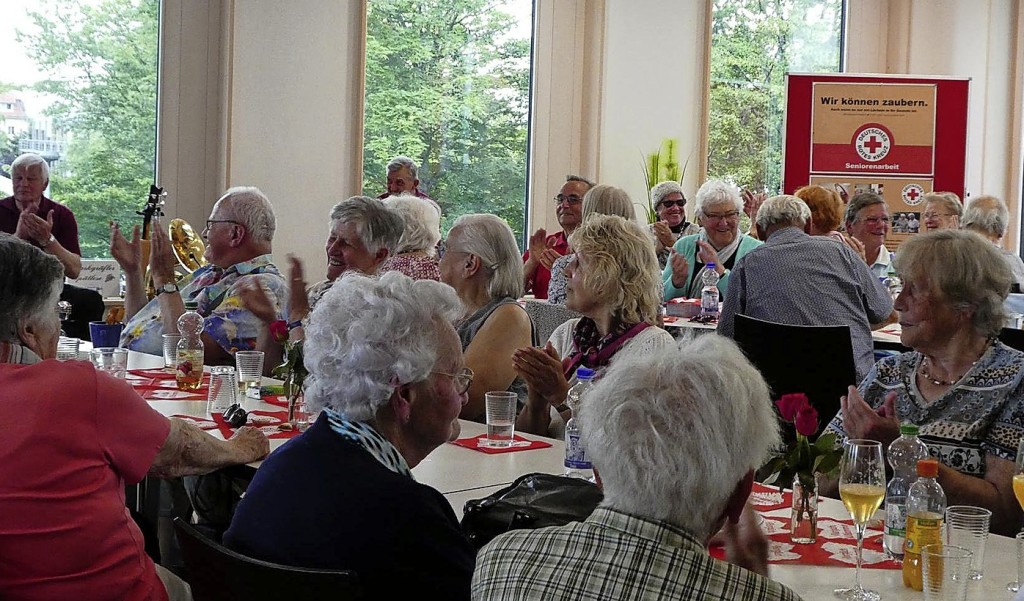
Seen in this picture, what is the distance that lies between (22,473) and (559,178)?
842 centimetres

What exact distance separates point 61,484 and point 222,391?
4.51 feet

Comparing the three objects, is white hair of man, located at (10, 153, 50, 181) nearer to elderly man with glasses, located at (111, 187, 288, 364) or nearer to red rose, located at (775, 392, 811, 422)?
elderly man with glasses, located at (111, 187, 288, 364)

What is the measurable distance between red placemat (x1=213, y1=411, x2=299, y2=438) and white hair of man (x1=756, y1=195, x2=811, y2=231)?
121 inches

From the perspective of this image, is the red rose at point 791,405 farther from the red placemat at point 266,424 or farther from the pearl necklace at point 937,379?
the red placemat at point 266,424

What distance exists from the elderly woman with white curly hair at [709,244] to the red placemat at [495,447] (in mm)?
3903

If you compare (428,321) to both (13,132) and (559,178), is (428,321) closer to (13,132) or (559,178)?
(13,132)

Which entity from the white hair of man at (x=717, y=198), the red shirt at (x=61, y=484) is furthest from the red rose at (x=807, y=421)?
the white hair of man at (x=717, y=198)

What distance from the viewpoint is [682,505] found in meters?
1.50

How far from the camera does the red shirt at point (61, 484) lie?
206cm

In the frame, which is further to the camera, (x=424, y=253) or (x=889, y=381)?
(x=424, y=253)

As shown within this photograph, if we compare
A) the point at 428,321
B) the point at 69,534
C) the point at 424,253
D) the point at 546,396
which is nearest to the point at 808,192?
the point at 424,253

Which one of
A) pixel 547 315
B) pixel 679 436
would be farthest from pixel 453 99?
pixel 679 436

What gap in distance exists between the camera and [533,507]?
2148mm

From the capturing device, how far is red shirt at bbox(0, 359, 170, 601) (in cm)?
206
